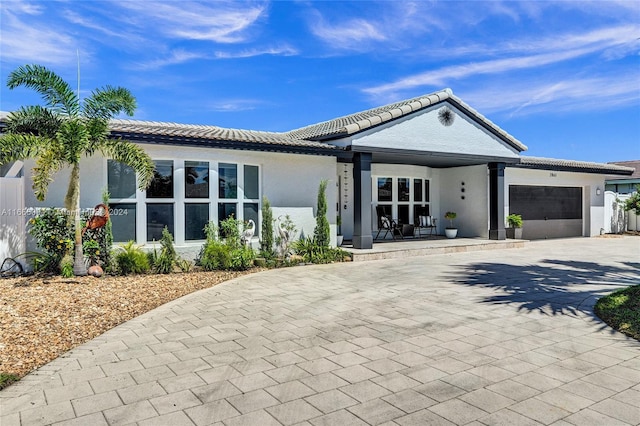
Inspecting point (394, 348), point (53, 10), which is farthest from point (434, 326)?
point (53, 10)

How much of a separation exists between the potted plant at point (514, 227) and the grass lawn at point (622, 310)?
10409 mm

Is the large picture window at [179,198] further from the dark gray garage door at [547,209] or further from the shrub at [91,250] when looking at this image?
the dark gray garage door at [547,209]

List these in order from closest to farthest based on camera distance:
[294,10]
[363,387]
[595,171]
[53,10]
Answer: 1. [363,387]
2. [53,10]
3. [294,10]
4. [595,171]

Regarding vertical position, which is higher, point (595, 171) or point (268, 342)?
point (595, 171)

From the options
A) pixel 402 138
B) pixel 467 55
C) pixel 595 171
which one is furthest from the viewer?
pixel 595 171

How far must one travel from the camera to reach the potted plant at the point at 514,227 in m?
18.0

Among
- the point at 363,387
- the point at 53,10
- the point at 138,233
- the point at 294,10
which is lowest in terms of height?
the point at 363,387

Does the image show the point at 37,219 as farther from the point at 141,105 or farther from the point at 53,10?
the point at 53,10

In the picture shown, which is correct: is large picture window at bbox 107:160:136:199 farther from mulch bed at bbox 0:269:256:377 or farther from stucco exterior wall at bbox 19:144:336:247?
mulch bed at bbox 0:269:256:377

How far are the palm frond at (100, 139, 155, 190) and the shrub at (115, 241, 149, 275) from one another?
1540 mm

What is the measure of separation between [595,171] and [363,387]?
21430mm

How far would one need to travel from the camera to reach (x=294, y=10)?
12.0 m

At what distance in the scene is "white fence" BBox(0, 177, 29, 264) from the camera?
8789 millimetres

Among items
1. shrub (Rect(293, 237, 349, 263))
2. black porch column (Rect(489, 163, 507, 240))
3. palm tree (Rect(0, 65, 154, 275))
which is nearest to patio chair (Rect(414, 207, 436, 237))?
black porch column (Rect(489, 163, 507, 240))
